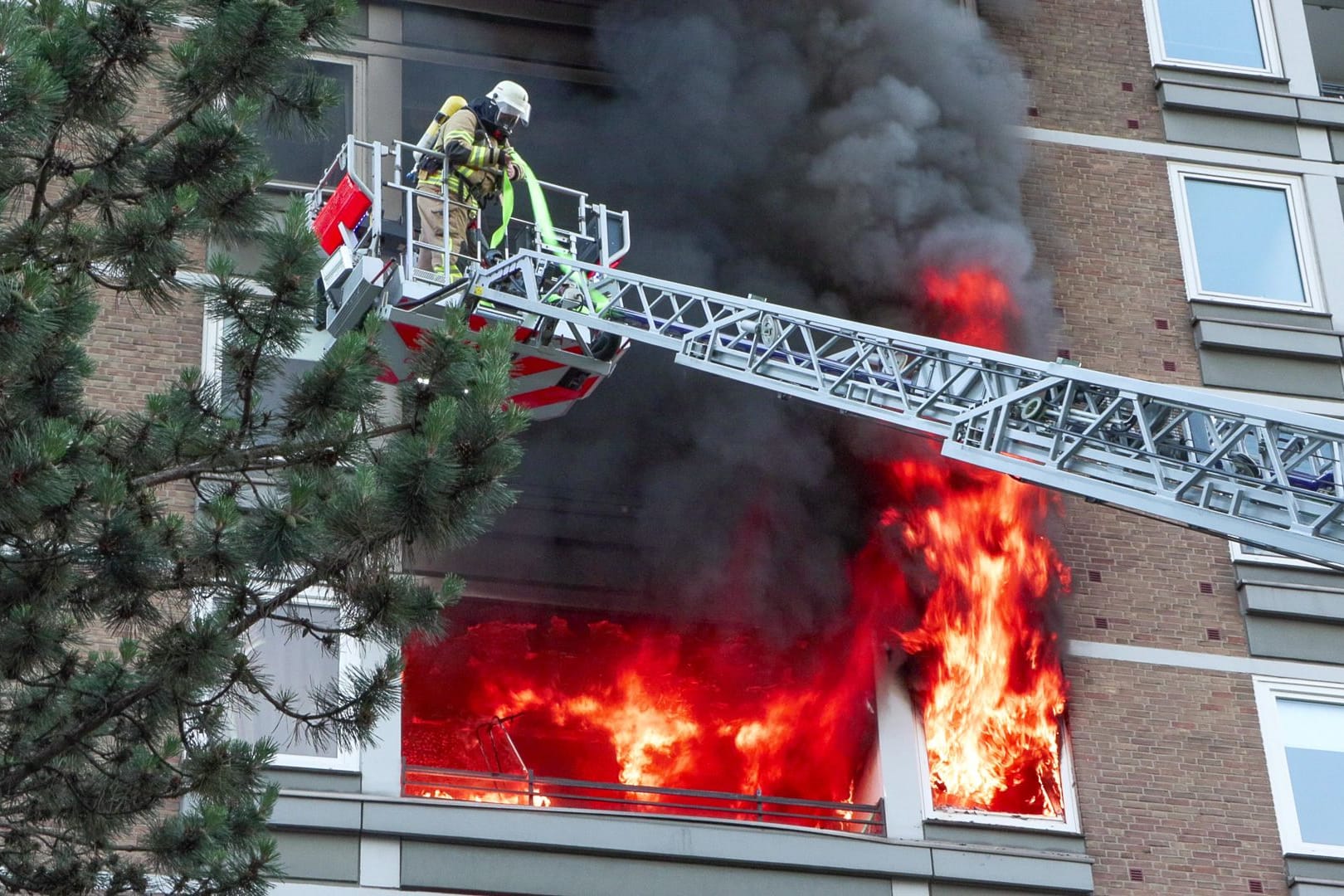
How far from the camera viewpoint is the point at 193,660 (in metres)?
9.16

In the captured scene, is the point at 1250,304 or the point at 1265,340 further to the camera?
the point at 1250,304

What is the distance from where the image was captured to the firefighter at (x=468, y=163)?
13641 mm

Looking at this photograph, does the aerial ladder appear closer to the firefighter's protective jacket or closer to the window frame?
the firefighter's protective jacket

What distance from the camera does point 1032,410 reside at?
11.7 meters

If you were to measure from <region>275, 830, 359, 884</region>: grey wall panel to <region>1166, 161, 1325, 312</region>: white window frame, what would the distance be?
8.29 metres

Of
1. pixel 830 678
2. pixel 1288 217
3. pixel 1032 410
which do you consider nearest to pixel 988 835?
pixel 830 678

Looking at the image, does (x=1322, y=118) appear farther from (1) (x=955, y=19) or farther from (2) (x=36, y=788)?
(2) (x=36, y=788)

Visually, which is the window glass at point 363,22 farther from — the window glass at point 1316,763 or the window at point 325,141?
the window glass at point 1316,763

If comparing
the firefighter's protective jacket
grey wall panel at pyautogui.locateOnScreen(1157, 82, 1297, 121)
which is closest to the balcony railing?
the firefighter's protective jacket

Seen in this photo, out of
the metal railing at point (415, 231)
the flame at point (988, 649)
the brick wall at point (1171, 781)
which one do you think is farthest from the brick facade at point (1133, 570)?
the metal railing at point (415, 231)

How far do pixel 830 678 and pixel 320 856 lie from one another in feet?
14.4

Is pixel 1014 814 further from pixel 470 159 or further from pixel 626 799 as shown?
pixel 470 159

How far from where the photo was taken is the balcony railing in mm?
15016

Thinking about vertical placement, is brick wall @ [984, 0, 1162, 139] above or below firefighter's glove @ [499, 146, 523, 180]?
above
